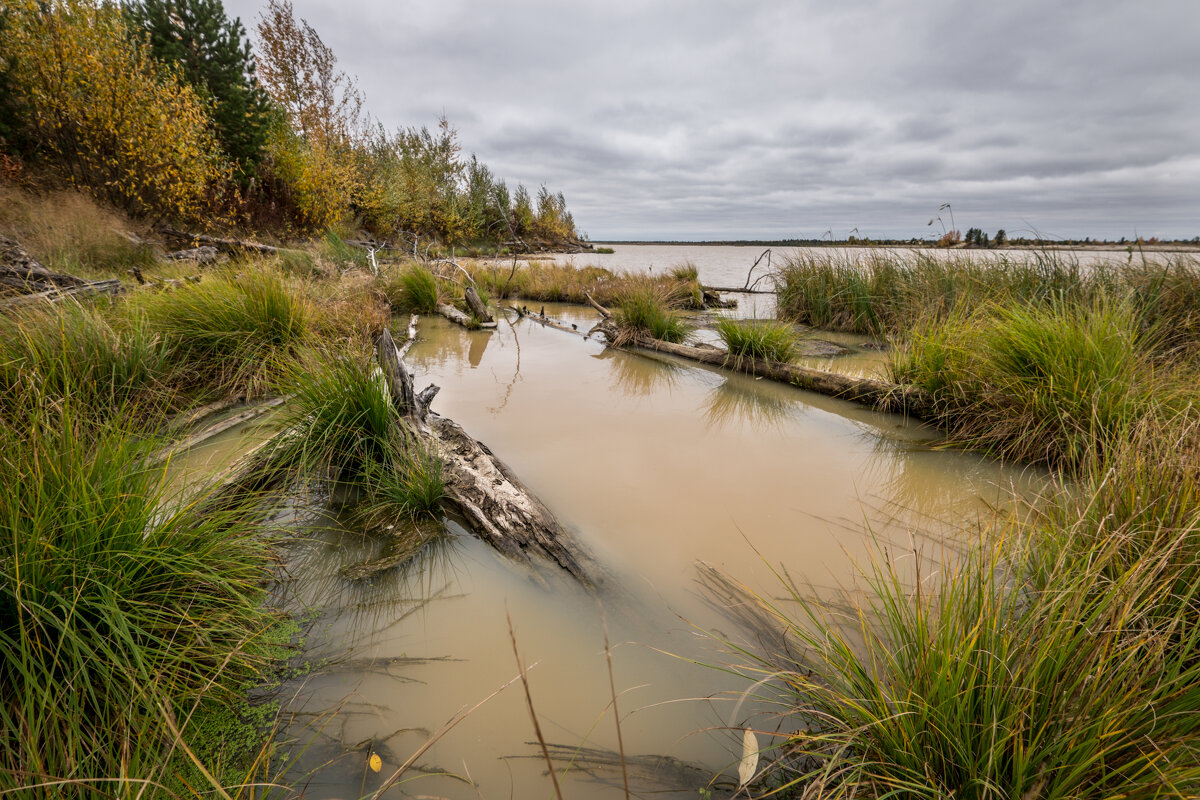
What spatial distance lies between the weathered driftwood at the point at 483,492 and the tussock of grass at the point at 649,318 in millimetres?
4782

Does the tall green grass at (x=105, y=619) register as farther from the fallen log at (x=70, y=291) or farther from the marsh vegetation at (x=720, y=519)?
the fallen log at (x=70, y=291)

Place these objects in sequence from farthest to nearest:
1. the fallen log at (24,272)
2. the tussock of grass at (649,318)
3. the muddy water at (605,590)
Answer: the tussock of grass at (649,318) → the fallen log at (24,272) → the muddy water at (605,590)

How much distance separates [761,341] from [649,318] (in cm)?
216

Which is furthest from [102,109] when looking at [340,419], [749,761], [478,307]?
[749,761]

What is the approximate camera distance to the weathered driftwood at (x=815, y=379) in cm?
427

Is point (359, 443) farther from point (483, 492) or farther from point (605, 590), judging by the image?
point (605, 590)

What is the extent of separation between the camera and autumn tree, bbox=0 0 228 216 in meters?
8.52

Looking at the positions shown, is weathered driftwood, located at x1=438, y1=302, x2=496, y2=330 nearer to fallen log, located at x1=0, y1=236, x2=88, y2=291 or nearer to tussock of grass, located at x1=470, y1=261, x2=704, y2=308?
tussock of grass, located at x1=470, y1=261, x2=704, y2=308

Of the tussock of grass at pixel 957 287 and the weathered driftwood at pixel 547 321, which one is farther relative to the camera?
the weathered driftwood at pixel 547 321

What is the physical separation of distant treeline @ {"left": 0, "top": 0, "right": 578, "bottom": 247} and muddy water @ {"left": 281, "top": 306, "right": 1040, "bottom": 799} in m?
6.67

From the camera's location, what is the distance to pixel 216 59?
56.3 feet

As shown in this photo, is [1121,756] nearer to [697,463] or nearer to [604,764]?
[604,764]

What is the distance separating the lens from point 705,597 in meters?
2.04

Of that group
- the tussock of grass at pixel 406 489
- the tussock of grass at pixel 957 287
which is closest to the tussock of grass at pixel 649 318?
the tussock of grass at pixel 957 287
